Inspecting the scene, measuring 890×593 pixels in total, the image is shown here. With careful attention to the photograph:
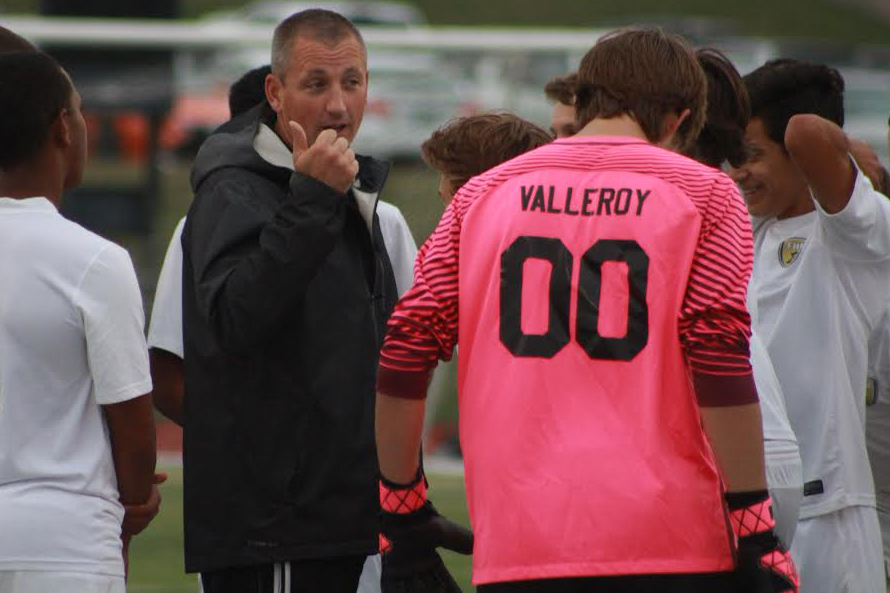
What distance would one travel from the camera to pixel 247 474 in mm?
3732

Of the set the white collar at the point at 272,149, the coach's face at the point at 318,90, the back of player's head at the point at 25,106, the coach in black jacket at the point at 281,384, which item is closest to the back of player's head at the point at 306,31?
the coach's face at the point at 318,90

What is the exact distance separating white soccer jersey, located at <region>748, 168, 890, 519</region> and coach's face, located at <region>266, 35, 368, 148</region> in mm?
1133

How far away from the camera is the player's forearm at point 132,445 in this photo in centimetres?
346

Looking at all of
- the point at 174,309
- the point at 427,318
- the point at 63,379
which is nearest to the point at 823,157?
the point at 427,318

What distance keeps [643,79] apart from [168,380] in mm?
1627

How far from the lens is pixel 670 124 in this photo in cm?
329

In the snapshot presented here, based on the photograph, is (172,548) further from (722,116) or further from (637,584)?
(637,584)

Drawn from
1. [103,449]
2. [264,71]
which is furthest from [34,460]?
[264,71]

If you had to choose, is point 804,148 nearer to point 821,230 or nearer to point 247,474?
point 821,230

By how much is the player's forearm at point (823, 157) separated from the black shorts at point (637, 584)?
109cm

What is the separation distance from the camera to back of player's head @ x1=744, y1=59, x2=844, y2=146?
4.29m

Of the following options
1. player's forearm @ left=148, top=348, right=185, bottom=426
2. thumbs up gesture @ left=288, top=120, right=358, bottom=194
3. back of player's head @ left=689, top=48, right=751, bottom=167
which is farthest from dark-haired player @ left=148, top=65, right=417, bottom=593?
→ back of player's head @ left=689, top=48, right=751, bottom=167

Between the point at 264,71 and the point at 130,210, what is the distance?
28.6 ft

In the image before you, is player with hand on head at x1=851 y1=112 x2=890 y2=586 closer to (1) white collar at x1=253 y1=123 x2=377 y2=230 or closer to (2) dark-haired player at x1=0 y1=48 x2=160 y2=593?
(1) white collar at x1=253 y1=123 x2=377 y2=230
